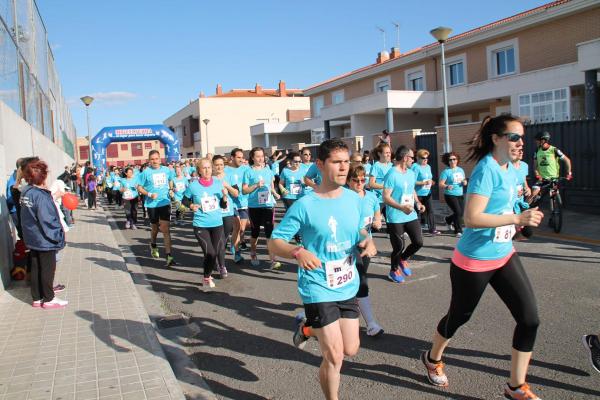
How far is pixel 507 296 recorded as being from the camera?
11.2 ft

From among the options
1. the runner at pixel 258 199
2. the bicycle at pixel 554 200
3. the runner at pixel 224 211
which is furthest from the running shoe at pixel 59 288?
the bicycle at pixel 554 200

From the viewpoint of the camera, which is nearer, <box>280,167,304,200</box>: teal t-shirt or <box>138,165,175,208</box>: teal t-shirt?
<box>280,167,304,200</box>: teal t-shirt

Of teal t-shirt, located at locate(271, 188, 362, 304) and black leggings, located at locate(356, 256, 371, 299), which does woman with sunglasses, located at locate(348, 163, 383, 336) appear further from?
teal t-shirt, located at locate(271, 188, 362, 304)

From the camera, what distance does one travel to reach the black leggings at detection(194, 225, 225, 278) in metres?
6.96

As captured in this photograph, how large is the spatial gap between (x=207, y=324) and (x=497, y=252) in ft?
11.1

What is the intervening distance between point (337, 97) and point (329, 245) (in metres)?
34.3

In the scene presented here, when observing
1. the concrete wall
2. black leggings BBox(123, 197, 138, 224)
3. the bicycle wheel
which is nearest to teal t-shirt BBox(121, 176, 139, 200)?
black leggings BBox(123, 197, 138, 224)

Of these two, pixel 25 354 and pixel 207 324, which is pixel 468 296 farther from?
pixel 25 354

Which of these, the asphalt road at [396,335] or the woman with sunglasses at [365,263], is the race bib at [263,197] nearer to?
the asphalt road at [396,335]

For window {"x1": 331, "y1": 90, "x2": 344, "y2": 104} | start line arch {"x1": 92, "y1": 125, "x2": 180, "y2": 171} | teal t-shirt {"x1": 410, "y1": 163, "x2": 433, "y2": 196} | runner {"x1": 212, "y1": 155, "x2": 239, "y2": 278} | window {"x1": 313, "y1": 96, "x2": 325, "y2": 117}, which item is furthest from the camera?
window {"x1": 313, "y1": 96, "x2": 325, "y2": 117}

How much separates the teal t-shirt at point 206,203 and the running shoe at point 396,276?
8.25 ft

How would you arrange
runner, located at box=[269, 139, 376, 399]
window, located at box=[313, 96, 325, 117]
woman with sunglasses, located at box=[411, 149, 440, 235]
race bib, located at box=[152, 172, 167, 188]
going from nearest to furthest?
runner, located at box=[269, 139, 376, 399] → race bib, located at box=[152, 172, 167, 188] → woman with sunglasses, located at box=[411, 149, 440, 235] → window, located at box=[313, 96, 325, 117]

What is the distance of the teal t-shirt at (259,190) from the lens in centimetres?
850

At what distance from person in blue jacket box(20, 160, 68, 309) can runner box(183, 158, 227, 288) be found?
174 cm
